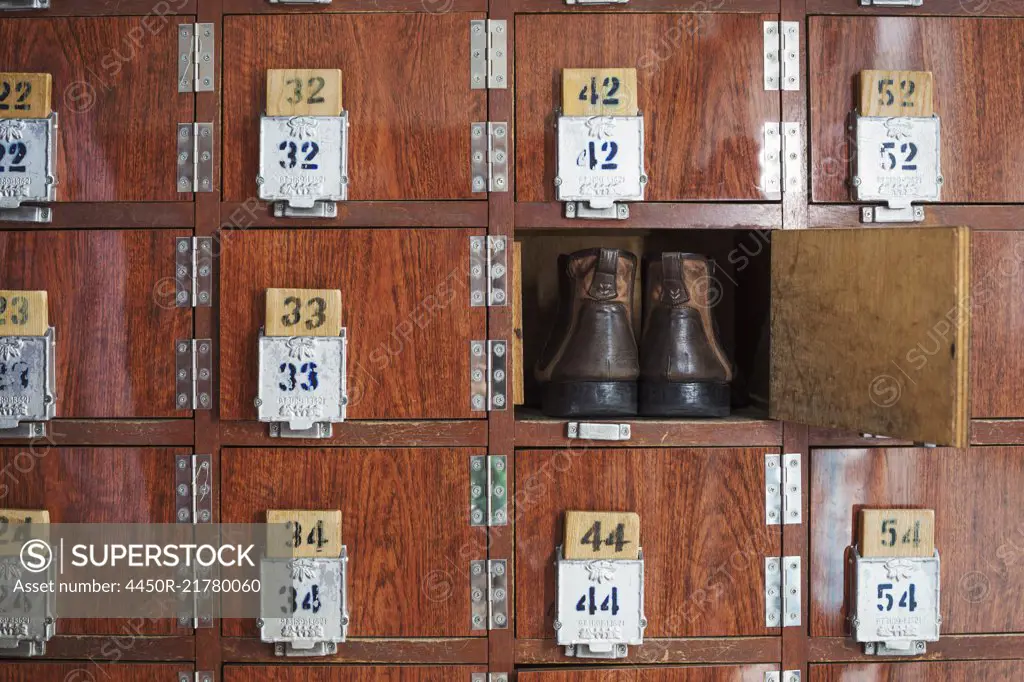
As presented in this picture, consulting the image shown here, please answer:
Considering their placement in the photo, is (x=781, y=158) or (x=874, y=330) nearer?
(x=874, y=330)

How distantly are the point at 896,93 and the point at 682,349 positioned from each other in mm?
596

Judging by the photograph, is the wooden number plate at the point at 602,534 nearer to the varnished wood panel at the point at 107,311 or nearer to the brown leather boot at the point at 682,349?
the brown leather boot at the point at 682,349

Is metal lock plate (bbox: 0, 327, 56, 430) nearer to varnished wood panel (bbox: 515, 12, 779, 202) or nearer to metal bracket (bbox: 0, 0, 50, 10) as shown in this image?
metal bracket (bbox: 0, 0, 50, 10)

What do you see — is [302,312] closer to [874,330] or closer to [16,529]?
[16,529]

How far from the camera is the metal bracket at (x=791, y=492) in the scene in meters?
1.52

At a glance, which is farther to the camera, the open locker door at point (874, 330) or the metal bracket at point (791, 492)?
the metal bracket at point (791, 492)

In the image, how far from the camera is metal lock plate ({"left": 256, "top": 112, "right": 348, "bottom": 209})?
1482 millimetres

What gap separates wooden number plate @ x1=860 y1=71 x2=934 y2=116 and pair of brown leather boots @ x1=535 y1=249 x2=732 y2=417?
15.8 inches

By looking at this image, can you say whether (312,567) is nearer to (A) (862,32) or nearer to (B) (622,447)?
(B) (622,447)

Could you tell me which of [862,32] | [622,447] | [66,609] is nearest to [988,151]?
[862,32]

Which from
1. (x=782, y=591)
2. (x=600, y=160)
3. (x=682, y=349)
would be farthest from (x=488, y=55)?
(x=782, y=591)

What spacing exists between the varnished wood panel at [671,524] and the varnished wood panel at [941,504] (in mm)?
111

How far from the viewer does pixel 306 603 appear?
150cm

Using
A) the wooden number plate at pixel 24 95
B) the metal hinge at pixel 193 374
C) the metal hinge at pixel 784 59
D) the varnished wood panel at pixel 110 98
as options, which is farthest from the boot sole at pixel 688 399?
the wooden number plate at pixel 24 95
